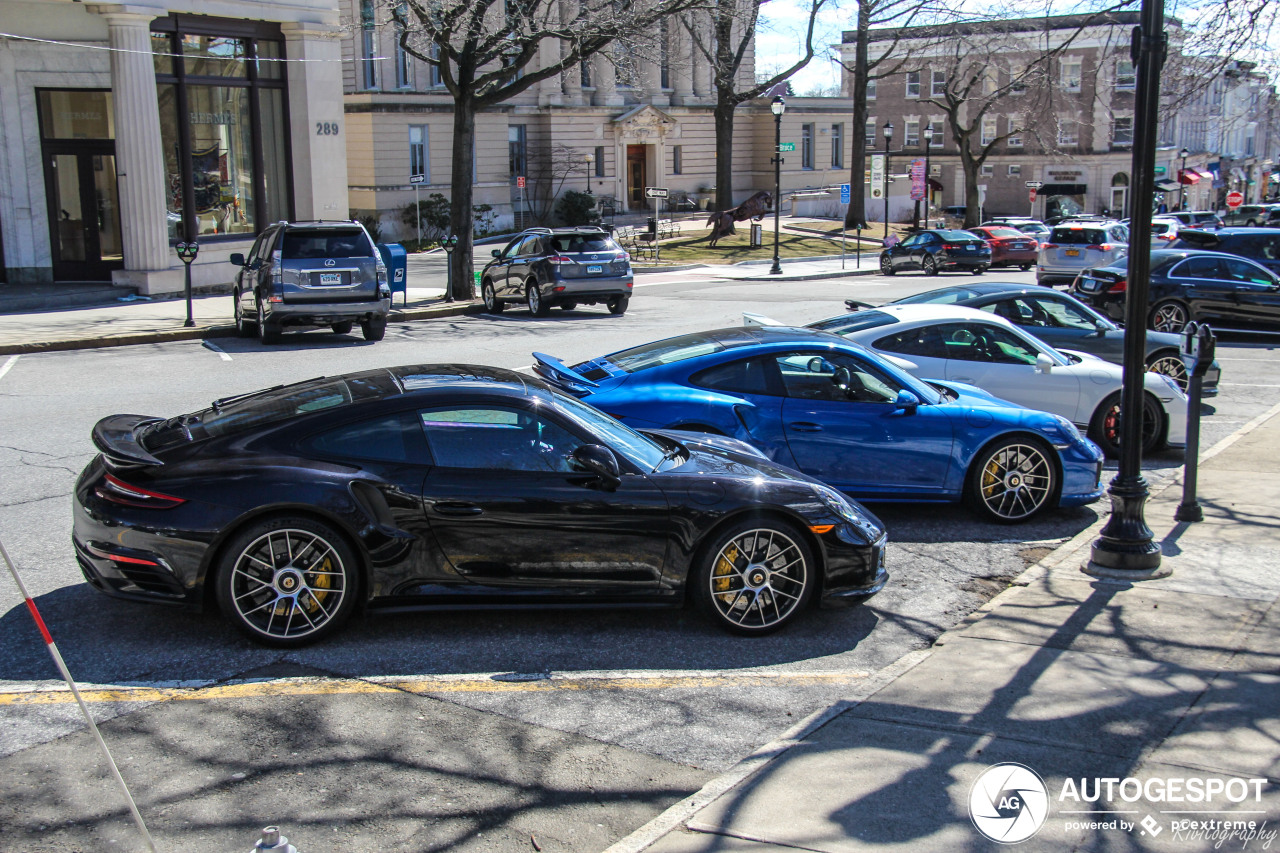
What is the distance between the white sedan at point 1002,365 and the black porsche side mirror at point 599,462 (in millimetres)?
5176

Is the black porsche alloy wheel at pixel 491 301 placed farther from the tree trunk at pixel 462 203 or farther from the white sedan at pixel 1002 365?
the white sedan at pixel 1002 365

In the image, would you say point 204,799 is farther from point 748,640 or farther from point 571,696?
point 748,640

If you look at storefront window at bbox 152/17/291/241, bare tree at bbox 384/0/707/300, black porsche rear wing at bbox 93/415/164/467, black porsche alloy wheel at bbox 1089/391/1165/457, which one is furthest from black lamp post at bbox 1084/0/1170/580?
storefront window at bbox 152/17/291/241

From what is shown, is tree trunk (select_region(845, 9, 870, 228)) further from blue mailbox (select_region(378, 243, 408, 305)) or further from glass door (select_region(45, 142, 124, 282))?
glass door (select_region(45, 142, 124, 282))

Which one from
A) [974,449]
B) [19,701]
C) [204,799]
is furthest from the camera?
[974,449]

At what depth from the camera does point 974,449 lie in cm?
839

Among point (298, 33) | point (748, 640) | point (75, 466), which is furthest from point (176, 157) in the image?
point (748, 640)

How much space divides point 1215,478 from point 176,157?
21.8 m

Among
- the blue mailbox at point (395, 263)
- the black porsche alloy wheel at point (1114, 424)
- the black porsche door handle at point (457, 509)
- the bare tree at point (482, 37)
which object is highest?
the bare tree at point (482, 37)

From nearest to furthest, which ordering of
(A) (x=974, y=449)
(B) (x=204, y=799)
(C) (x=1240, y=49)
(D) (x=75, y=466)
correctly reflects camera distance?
(B) (x=204, y=799) → (A) (x=974, y=449) → (D) (x=75, y=466) → (C) (x=1240, y=49)

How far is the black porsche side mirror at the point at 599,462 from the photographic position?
586 centimetres

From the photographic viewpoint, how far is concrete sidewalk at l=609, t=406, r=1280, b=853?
4.18 meters

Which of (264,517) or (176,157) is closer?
(264,517)

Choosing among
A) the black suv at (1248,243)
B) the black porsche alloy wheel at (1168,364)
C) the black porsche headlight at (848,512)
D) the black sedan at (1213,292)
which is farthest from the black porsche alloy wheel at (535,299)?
the black porsche headlight at (848,512)
